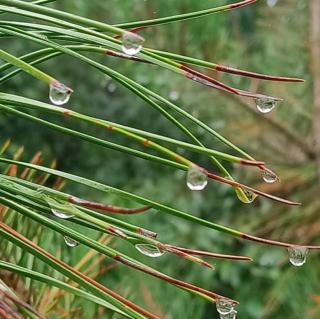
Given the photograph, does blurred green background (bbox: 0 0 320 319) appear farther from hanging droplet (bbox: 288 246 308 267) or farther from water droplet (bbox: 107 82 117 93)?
hanging droplet (bbox: 288 246 308 267)

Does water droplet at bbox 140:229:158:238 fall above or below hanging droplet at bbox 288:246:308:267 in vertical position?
below

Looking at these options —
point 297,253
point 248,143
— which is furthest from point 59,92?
point 248,143

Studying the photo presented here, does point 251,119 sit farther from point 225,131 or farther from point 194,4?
point 194,4

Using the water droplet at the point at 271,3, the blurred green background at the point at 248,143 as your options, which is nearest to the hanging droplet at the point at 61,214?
the blurred green background at the point at 248,143

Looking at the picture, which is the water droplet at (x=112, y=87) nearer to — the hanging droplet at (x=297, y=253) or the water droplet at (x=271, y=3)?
the water droplet at (x=271, y=3)

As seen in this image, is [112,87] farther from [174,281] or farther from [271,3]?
[174,281]

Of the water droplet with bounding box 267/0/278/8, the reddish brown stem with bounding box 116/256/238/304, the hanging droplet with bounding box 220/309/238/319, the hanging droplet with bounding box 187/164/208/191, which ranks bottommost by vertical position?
the reddish brown stem with bounding box 116/256/238/304

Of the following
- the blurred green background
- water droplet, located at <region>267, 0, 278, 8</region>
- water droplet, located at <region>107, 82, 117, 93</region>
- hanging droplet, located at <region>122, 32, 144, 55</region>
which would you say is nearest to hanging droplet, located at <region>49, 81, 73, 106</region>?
hanging droplet, located at <region>122, 32, 144, 55</region>
